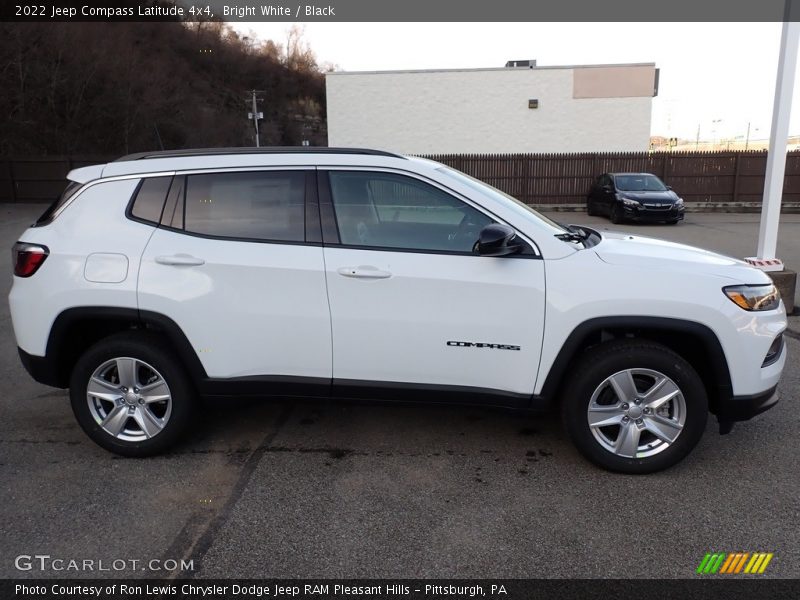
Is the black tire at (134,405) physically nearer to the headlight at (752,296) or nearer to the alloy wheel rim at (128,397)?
the alloy wheel rim at (128,397)

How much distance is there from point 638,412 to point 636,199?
49.7 feet

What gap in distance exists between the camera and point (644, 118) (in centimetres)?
2725

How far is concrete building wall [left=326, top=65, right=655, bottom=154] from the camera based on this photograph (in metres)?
27.2

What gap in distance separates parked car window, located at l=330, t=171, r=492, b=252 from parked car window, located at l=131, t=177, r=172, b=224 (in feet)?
→ 3.33

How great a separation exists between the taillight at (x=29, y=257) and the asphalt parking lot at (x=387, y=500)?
115 centimetres

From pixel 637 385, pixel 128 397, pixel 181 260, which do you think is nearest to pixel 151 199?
pixel 181 260

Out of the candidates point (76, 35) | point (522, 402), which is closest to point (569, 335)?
point (522, 402)

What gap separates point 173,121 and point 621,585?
36466 mm

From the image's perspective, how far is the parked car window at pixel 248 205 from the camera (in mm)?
3465

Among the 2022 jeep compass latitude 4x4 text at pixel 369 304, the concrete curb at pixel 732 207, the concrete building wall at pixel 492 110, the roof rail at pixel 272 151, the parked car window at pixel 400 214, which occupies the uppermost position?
the concrete building wall at pixel 492 110

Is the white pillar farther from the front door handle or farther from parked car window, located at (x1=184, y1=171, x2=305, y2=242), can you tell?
parked car window, located at (x1=184, y1=171, x2=305, y2=242)

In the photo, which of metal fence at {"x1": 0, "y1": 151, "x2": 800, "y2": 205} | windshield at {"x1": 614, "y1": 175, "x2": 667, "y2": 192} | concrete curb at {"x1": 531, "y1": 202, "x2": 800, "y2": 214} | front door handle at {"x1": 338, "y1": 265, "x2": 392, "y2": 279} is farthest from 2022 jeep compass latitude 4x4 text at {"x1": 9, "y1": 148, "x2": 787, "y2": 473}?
concrete curb at {"x1": 531, "y1": 202, "x2": 800, "y2": 214}

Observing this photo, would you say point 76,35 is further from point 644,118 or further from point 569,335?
point 569,335

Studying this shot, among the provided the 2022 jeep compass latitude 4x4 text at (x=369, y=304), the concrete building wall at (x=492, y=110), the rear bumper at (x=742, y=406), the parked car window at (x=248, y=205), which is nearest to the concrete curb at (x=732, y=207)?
the concrete building wall at (x=492, y=110)
